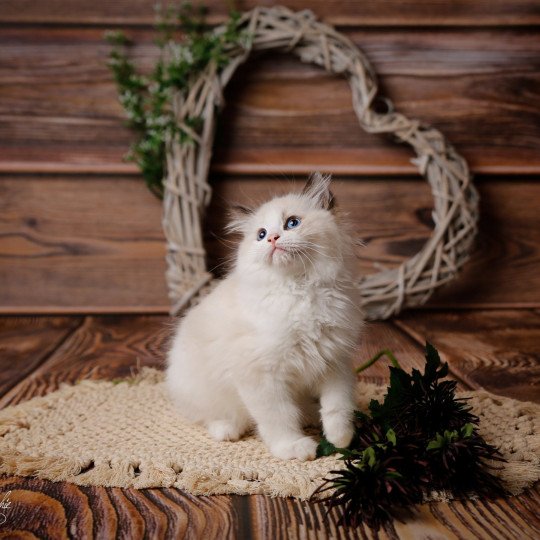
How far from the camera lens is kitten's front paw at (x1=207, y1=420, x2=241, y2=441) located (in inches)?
47.9

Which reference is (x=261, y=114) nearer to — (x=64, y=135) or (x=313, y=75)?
(x=313, y=75)

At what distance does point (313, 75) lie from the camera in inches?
94.5

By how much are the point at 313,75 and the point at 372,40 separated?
0.96 feet

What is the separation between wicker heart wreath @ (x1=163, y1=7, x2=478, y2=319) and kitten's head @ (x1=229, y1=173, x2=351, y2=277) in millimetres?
973

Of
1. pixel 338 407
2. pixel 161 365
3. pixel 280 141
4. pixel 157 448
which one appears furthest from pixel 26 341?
pixel 338 407

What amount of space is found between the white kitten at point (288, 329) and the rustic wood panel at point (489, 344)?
1.84 feet

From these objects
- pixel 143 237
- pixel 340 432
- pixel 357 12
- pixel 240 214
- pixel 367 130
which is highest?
pixel 357 12

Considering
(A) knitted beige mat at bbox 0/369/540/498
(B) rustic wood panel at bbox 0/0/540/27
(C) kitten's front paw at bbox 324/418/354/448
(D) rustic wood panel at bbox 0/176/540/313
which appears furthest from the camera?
(D) rustic wood panel at bbox 0/176/540/313

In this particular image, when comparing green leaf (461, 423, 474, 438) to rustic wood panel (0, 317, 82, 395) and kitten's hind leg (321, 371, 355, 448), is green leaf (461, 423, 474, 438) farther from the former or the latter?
rustic wood panel (0, 317, 82, 395)

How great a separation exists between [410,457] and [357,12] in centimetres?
202

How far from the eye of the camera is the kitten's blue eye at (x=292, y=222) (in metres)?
1.16

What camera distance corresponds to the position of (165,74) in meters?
2.27

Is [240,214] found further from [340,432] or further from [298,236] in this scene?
[340,432]

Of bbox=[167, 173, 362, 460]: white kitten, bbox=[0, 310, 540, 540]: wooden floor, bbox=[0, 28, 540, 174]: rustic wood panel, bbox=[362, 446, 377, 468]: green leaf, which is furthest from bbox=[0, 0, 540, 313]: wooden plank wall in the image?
bbox=[362, 446, 377, 468]: green leaf
